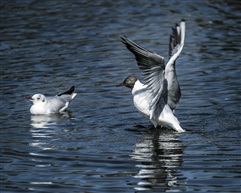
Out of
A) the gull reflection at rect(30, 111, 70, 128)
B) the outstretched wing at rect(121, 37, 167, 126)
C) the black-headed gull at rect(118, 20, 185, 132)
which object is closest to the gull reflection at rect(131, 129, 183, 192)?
the black-headed gull at rect(118, 20, 185, 132)

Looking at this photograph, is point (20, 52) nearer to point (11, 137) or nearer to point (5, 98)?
point (5, 98)

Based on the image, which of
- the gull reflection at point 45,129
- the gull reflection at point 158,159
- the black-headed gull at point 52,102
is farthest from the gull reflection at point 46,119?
the gull reflection at point 158,159

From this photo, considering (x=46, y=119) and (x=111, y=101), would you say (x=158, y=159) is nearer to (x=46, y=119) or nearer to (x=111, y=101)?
(x=46, y=119)

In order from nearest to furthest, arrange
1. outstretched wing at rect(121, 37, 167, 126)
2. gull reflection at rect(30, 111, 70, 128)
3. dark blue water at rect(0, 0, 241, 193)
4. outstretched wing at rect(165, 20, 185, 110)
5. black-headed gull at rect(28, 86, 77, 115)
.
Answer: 1. dark blue water at rect(0, 0, 241, 193)
2. outstretched wing at rect(121, 37, 167, 126)
3. outstretched wing at rect(165, 20, 185, 110)
4. gull reflection at rect(30, 111, 70, 128)
5. black-headed gull at rect(28, 86, 77, 115)

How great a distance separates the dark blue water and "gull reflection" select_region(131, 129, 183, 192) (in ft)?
0.05

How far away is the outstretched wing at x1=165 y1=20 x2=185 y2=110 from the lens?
387 inches

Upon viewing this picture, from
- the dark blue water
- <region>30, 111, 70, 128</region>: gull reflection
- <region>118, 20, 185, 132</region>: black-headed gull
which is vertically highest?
<region>118, 20, 185, 132</region>: black-headed gull

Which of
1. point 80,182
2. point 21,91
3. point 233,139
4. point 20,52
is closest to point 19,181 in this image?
point 80,182

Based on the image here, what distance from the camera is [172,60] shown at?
9.64 meters

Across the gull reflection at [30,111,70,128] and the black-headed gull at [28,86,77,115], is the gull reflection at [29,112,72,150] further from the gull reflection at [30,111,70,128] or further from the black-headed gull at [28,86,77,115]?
the black-headed gull at [28,86,77,115]

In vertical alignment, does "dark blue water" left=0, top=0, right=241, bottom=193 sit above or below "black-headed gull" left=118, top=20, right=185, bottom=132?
below

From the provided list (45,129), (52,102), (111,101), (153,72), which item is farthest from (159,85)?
(52,102)

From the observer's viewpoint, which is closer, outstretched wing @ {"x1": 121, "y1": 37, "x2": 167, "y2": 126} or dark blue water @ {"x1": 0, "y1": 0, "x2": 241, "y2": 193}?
dark blue water @ {"x1": 0, "y1": 0, "x2": 241, "y2": 193}

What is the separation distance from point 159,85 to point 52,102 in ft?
10.6
